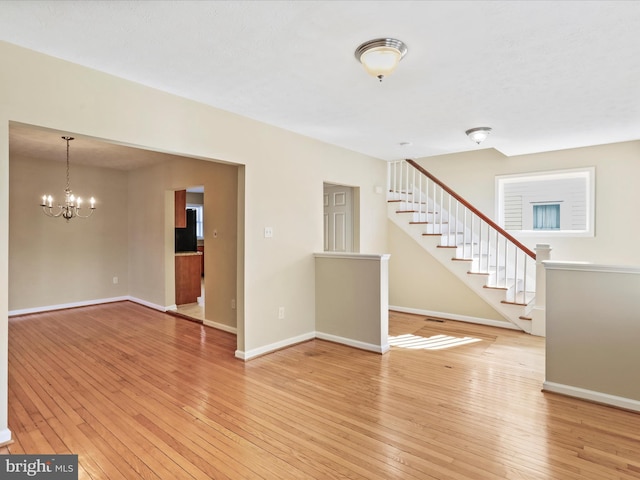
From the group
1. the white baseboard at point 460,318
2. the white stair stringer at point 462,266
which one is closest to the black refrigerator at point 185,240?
the white stair stringer at point 462,266

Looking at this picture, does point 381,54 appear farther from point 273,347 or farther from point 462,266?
point 462,266

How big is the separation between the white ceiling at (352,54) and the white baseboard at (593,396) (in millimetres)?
2482

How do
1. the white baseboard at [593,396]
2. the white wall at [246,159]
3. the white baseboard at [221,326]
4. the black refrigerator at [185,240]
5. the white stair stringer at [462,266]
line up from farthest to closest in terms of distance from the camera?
1. the black refrigerator at [185,240]
2. the white stair stringer at [462,266]
3. the white baseboard at [221,326]
4. the white baseboard at [593,396]
5. the white wall at [246,159]

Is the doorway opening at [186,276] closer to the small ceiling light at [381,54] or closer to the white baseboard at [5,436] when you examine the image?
the white baseboard at [5,436]

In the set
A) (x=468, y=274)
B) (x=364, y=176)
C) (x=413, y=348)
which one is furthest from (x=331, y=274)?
(x=468, y=274)

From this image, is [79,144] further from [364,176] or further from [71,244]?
[364,176]

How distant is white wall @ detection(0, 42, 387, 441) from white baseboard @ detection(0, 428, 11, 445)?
3cm

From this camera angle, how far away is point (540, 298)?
4.74 m

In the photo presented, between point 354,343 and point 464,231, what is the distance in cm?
269

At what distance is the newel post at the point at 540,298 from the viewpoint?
468cm

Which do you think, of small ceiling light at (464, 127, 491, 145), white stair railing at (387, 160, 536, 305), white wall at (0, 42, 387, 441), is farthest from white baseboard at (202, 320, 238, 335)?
small ceiling light at (464, 127, 491, 145)

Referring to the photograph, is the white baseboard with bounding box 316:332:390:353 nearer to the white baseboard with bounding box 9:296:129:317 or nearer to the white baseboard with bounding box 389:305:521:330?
the white baseboard with bounding box 389:305:521:330

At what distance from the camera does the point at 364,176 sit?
554cm

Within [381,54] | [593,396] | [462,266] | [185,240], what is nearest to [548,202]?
[462,266]
